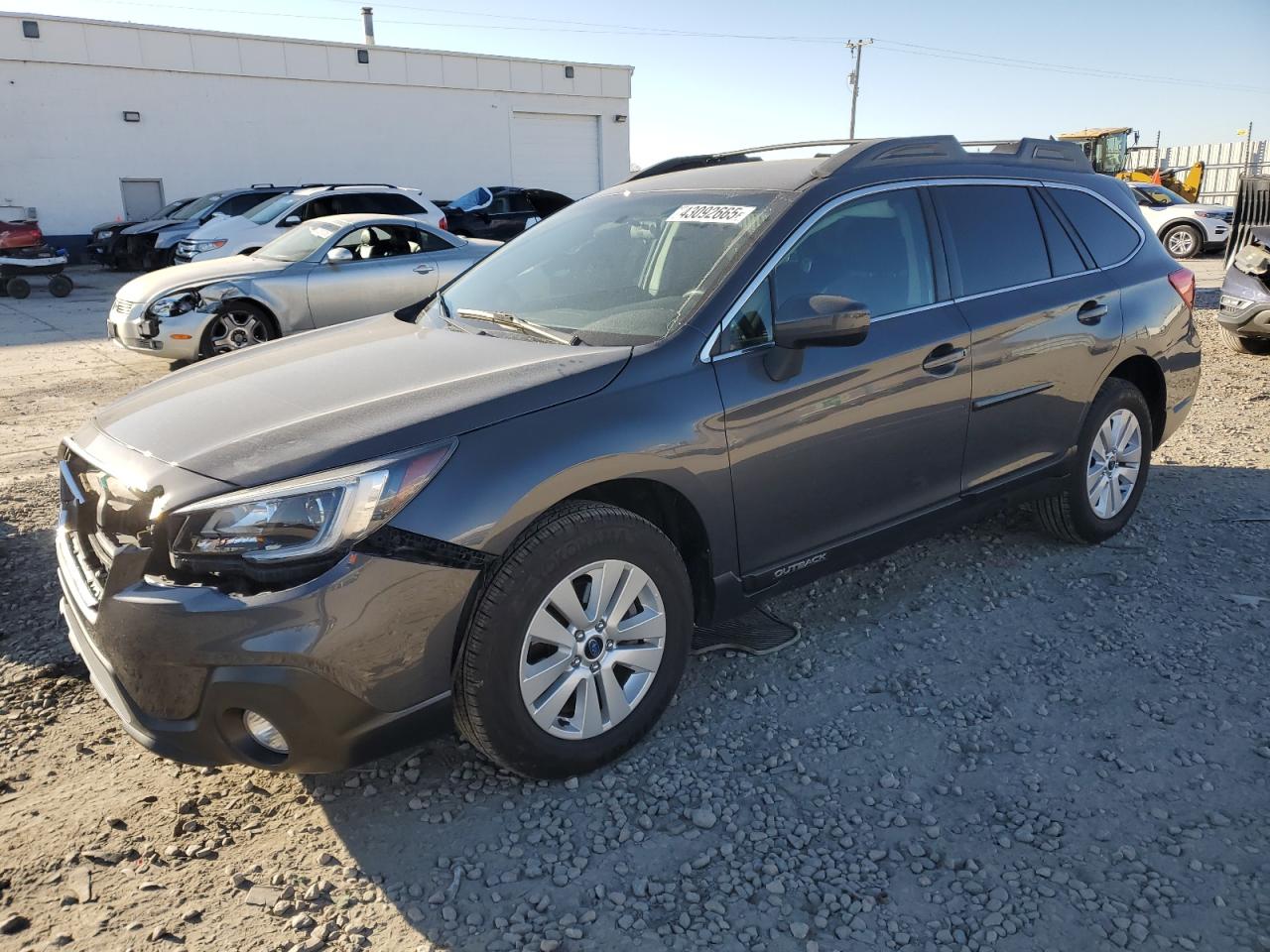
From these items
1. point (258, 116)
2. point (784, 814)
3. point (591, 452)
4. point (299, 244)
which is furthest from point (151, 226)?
point (784, 814)

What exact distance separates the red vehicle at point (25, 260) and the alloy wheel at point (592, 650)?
16.4 metres

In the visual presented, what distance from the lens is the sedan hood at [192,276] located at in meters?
8.64

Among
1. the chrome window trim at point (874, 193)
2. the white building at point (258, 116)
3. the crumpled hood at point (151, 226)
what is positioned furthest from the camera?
the white building at point (258, 116)

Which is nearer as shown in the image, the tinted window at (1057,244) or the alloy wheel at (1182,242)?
the tinted window at (1057,244)

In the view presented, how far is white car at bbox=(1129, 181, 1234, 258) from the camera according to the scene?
19.4 meters

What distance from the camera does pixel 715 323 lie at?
3.09m

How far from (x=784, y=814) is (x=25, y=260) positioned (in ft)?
56.1

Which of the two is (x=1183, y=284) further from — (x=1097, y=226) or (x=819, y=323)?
(x=819, y=323)

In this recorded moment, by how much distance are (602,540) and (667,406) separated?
1.57ft

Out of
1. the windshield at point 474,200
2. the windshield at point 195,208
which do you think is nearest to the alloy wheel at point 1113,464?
the windshield at point 474,200

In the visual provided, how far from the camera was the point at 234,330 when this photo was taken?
8.80m

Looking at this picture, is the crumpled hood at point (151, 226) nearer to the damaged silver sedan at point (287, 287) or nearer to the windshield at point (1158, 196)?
the damaged silver sedan at point (287, 287)

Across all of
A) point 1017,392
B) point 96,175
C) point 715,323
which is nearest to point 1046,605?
point 1017,392

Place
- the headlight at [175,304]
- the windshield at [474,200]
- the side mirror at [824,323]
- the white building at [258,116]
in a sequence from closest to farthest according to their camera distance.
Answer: the side mirror at [824,323] < the headlight at [175,304] < the windshield at [474,200] < the white building at [258,116]
